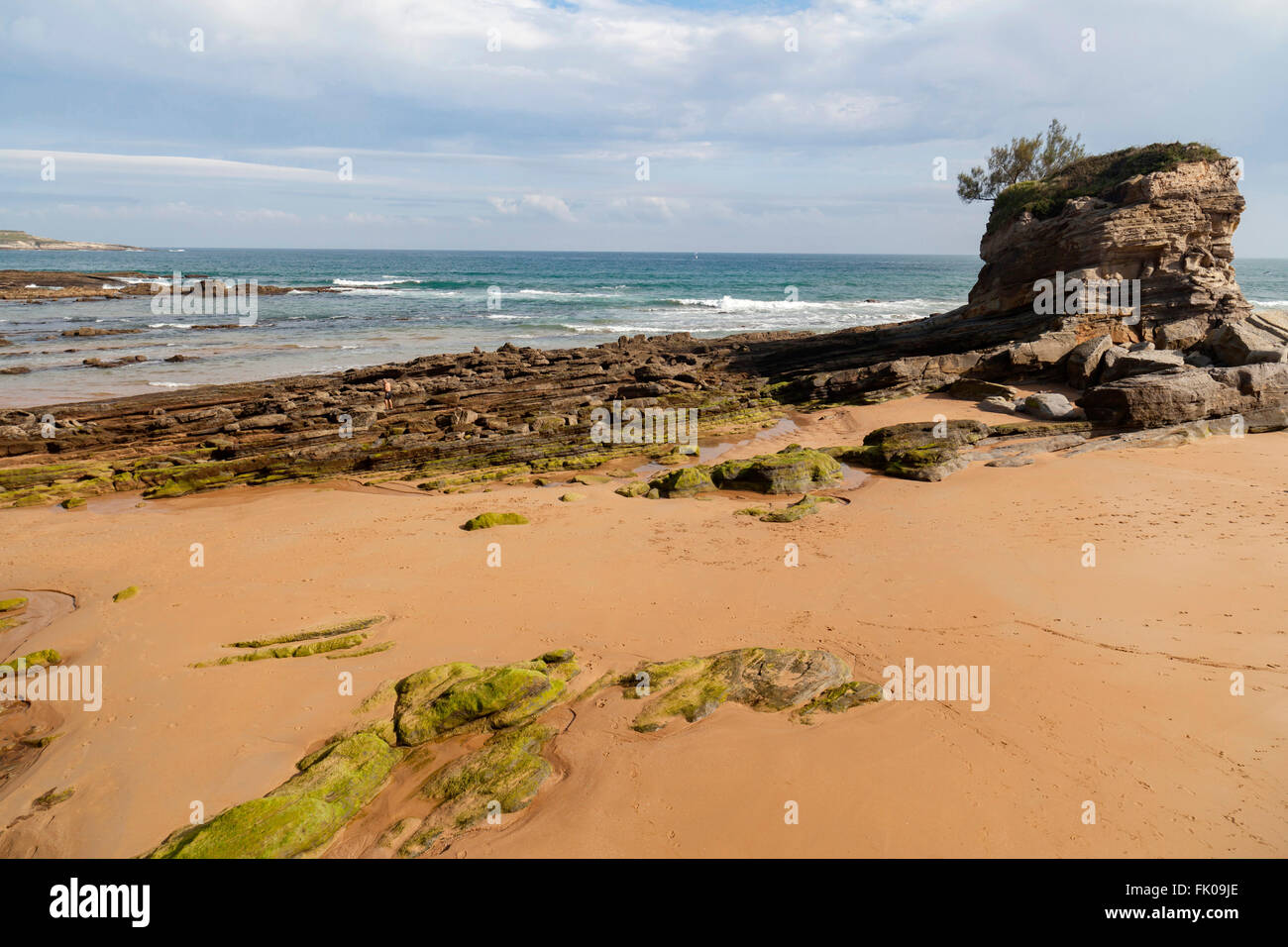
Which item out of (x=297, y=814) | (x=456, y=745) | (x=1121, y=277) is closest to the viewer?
(x=297, y=814)

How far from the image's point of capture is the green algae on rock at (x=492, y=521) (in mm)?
11906

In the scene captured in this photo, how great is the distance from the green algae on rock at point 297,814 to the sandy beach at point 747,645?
0.22m

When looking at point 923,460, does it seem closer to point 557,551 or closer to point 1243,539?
point 1243,539

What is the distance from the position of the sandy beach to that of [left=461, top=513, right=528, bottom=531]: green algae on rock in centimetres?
41

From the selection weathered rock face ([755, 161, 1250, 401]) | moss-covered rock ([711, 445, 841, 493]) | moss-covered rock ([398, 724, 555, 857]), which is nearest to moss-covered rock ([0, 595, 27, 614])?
moss-covered rock ([398, 724, 555, 857])

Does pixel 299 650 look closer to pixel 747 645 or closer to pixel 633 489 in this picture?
pixel 747 645

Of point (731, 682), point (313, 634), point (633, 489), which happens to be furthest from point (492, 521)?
point (731, 682)

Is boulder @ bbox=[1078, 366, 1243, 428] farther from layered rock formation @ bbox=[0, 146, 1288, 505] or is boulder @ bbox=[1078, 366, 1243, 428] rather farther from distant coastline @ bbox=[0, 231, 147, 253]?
distant coastline @ bbox=[0, 231, 147, 253]

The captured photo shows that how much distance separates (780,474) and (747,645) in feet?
21.1

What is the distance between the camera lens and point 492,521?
1199cm

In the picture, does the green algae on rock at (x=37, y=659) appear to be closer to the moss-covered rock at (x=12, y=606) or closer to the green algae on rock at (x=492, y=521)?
the moss-covered rock at (x=12, y=606)

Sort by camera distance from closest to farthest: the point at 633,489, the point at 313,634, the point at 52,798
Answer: the point at 52,798
the point at 313,634
the point at 633,489

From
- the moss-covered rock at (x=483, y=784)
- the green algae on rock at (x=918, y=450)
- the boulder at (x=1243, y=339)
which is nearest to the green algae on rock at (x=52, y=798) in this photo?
the moss-covered rock at (x=483, y=784)
